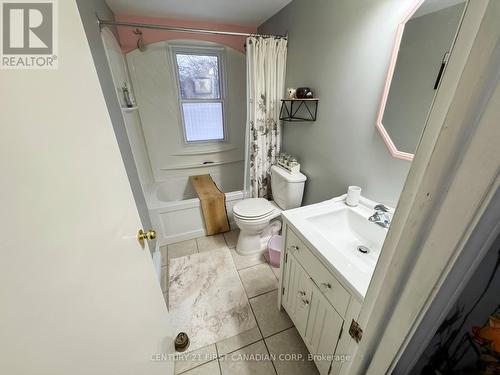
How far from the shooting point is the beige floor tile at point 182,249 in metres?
2.08

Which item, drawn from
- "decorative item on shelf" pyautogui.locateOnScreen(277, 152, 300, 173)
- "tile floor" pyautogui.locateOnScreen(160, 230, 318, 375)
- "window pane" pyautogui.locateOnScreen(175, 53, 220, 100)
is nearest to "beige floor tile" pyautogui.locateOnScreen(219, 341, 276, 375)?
"tile floor" pyautogui.locateOnScreen(160, 230, 318, 375)

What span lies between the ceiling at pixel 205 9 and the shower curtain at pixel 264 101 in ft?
1.16

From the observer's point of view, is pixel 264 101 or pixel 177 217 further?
pixel 177 217

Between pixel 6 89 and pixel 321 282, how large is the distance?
1.12 m

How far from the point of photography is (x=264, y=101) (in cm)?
200

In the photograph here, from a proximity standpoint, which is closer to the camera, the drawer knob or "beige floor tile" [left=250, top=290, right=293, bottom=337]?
the drawer knob

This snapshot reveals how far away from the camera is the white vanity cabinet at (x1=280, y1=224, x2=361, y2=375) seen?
833mm

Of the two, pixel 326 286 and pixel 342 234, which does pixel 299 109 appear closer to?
pixel 342 234

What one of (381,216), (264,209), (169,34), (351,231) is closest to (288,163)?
(264,209)

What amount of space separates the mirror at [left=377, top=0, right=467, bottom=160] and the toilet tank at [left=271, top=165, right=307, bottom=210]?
79 centimetres

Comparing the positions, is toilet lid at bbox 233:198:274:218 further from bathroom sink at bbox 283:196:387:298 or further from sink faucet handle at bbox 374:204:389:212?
sink faucet handle at bbox 374:204:389:212

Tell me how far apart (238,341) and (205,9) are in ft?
9.43

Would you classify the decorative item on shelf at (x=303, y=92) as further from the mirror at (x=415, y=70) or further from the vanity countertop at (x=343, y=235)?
the vanity countertop at (x=343, y=235)

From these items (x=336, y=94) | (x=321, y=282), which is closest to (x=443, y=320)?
(x=321, y=282)
